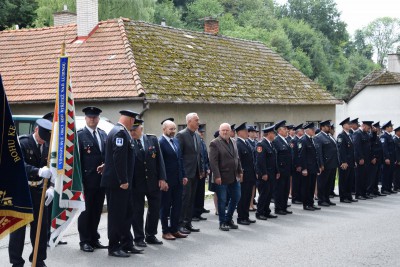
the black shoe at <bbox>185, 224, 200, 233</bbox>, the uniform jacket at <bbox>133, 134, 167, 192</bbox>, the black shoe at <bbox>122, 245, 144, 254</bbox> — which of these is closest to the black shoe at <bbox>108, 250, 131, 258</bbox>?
the black shoe at <bbox>122, 245, 144, 254</bbox>

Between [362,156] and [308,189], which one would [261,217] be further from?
[362,156]

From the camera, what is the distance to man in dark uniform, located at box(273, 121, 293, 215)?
13.5 m

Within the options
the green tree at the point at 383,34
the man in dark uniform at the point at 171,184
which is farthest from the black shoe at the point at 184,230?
the green tree at the point at 383,34

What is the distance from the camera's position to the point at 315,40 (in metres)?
82.8

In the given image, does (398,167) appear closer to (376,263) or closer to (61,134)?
(376,263)

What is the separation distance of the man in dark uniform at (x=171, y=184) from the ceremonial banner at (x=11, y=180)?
5591mm

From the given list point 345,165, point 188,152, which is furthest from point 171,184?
point 345,165

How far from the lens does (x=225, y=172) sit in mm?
11578

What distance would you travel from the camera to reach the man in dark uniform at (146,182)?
32.7 ft

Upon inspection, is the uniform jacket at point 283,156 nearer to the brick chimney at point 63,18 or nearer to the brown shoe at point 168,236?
the brown shoe at point 168,236

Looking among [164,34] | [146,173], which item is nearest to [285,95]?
[164,34]

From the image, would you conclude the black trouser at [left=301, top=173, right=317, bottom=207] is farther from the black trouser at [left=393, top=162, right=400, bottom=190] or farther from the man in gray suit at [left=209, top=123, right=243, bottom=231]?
the black trouser at [left=393, top=162, right=400, bottom=190]

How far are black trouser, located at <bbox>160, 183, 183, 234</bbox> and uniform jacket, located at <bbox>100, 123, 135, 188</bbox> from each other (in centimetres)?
163

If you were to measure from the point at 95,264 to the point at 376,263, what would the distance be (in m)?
3.85
